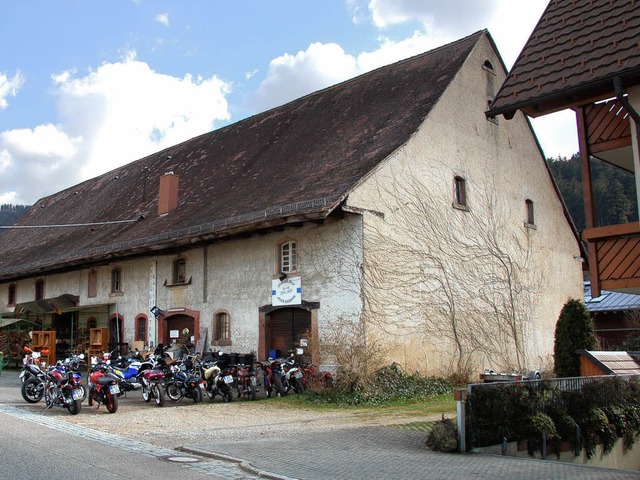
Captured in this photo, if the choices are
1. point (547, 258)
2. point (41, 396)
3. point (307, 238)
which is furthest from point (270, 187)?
point (547, 258)

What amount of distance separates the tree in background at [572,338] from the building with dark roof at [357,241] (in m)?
4.17

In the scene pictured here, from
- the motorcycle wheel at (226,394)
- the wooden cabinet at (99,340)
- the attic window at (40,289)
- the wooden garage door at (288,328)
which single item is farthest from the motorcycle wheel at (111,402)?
the attic window at (40,289)

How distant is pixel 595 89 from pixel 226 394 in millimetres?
10414

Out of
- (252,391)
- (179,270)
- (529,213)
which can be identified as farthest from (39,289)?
(529,213)

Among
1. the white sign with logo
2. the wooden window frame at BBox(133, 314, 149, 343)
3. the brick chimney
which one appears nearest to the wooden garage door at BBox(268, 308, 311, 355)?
the white sign with logo

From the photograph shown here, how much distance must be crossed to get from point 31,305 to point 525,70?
2265 cm

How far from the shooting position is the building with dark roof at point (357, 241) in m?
17.5

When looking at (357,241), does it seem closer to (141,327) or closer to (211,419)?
(211,419)

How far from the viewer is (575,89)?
31.8 feet

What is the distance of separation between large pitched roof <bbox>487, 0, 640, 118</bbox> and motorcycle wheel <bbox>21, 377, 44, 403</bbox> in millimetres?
11492

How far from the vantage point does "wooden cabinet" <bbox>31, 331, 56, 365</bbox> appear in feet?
80.5

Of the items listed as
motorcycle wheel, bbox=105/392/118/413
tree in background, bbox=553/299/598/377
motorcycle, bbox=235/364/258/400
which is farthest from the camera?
motorcycle, bbox=235/364/258/400

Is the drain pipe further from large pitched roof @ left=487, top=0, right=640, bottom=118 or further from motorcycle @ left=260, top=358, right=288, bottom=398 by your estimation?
motorcycle @ left=260, top=358, right=288, bottom=398

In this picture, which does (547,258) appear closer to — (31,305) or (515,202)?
(515,202)
